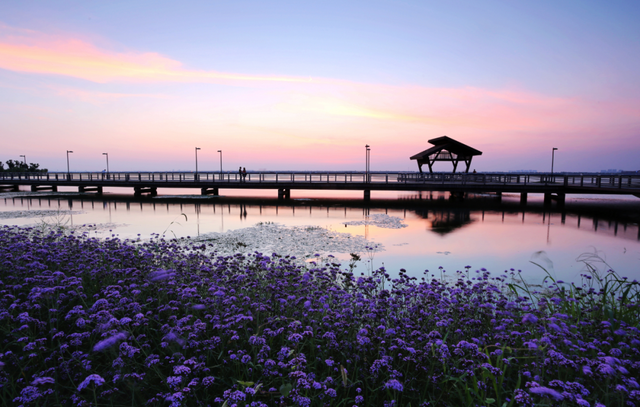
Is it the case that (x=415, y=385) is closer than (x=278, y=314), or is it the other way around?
(x=415, y=385)

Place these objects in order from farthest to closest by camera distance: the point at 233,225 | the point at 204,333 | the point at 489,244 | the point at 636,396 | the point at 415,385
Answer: the point at 233,225, the point at 489,244, the point at 204,333, the point at 415,385, the point at 636,396

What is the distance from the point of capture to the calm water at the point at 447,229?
1119cm

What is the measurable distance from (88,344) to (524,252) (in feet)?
44.3

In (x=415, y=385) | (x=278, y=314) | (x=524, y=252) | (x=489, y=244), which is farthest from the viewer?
(x=489, y=244)

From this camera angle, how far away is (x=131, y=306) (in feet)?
14.7

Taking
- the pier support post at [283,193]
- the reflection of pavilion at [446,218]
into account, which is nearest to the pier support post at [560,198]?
the reflection of pavilion at [446,218]

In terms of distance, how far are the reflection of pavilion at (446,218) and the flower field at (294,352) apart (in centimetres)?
1247

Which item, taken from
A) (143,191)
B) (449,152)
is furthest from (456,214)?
(143,191)

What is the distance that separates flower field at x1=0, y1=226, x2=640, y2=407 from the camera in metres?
3.07

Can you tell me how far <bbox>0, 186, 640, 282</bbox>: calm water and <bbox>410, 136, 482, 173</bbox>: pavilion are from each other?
920 cm

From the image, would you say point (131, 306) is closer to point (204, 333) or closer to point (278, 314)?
point (204, 333)

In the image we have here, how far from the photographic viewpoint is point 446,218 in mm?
21656

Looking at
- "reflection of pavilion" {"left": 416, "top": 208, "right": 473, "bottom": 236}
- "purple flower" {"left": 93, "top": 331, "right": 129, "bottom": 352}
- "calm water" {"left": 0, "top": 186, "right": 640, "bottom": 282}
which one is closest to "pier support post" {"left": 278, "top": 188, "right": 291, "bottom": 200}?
"calm water" {"left": 0, "top": 186, "right": 640, "bottom": 282}

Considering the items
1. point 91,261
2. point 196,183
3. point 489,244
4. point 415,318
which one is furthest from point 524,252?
point 196,183
